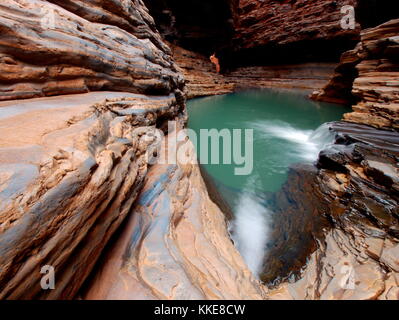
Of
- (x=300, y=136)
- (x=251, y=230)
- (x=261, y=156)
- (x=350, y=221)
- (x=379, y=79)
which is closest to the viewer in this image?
(x=350, y=221)

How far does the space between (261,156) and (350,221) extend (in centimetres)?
318

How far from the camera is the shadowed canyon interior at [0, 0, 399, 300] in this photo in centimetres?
Answer: 100

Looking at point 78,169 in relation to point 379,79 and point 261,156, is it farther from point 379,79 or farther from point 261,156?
point 379,79

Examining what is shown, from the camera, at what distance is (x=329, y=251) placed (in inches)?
94.6

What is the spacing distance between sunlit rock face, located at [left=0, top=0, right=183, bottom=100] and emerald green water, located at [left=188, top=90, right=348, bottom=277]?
2.96 m

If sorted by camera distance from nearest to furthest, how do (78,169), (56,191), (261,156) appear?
(56,191) < (78,169) < (261,156)

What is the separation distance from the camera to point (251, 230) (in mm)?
3021

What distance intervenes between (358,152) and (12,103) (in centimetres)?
592

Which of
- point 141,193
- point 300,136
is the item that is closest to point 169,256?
point 141,193

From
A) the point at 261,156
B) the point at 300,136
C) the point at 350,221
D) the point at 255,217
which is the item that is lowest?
the point at 300,136

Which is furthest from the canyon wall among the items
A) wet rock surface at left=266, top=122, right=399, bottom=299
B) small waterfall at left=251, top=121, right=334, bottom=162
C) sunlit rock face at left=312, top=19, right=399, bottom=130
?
sunlit rock face at left=312, top=19, right=399, bottom=130

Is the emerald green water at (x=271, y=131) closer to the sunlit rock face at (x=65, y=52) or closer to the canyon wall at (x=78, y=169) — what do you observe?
the canyon wall at (x=78, y=169)
